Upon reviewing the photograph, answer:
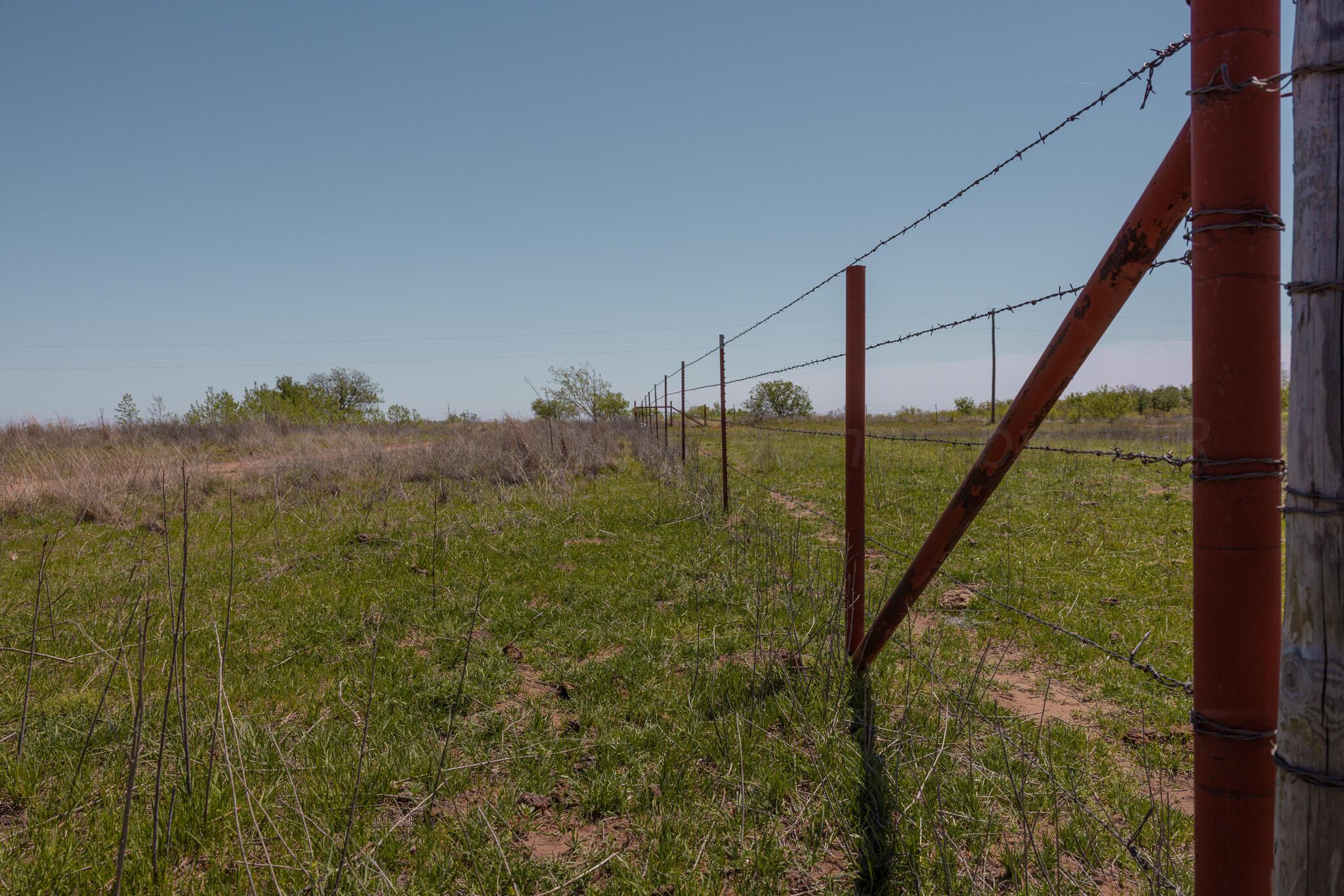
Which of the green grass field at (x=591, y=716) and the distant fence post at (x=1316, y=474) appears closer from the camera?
the distant fence post at (x=1316, y=474)

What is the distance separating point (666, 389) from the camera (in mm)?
15078

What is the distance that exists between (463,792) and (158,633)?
9.84 ft

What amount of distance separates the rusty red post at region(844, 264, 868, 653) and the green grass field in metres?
0.15

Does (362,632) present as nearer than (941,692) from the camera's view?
No

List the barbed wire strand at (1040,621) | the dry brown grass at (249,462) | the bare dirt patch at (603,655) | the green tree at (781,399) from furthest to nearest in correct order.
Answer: the green tree at (781,399)
the dry brown grass at (249,462)
the bare dirt patch at (603,655)
the barbed wire strand at (1040,621)

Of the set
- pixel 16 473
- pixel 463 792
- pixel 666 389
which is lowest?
pixel 463 792

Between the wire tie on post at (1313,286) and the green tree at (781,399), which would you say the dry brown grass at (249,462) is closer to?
the wire tie on post at (1313,286)

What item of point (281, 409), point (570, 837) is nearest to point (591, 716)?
point (570, 837)

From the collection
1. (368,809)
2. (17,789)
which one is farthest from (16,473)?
(368,809)

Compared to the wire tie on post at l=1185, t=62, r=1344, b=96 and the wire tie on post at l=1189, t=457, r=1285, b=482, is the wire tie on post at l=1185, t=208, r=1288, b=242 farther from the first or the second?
the wire tie on post at l=1189, t=457, r=1285, b=482

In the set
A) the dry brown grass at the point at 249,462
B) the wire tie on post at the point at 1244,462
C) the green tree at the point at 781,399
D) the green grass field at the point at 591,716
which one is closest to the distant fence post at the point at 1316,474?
the wire tie on post at the point at 1244,462

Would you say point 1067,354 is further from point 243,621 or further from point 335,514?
point 335,514

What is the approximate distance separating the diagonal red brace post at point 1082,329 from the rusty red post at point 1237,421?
0.29 metres

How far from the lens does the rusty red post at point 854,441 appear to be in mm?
3225
